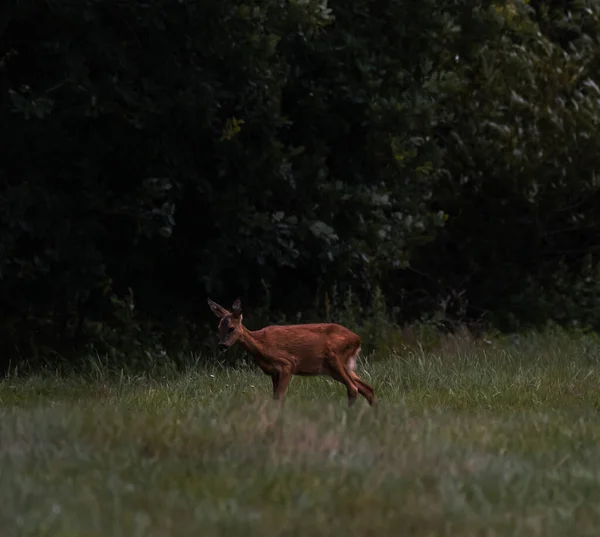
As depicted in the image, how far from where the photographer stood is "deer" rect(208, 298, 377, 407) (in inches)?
381

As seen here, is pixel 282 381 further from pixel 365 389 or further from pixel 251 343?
pixel 365 389

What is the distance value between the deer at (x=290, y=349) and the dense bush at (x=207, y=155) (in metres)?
4.18

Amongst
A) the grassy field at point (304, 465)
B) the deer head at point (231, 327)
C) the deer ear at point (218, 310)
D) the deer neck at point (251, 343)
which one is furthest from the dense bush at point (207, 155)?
the deer neck at point (251, 343)

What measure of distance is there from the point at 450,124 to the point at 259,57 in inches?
242

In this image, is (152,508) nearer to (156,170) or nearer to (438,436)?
(438,436)

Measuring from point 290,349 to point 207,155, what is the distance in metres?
5.39

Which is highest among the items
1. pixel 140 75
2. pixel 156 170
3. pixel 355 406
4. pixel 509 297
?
pixel 140 75

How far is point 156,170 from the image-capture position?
46.8ft

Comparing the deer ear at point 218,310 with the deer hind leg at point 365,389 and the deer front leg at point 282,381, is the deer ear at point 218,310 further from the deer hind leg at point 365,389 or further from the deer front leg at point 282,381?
the deer hind leg at point 365,389

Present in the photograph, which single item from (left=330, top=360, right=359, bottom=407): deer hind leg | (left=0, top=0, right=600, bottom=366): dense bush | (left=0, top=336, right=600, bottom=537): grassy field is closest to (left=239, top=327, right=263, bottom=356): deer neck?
(left=0, top=336, right=600, bottom=537): grassy field

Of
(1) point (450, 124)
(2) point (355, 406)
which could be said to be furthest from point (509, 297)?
(2) point (355, 406)

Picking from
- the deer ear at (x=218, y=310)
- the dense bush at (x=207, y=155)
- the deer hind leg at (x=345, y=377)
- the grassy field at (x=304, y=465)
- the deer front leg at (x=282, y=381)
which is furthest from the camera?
the dense bush at (x=207, y=155)

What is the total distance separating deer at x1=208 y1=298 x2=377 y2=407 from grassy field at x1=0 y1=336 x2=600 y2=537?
0.75ft

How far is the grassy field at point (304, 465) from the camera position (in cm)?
574
